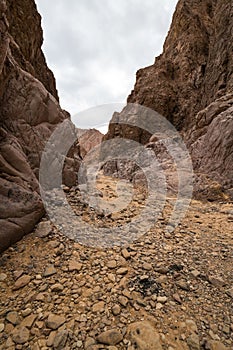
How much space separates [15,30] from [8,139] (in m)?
8.42

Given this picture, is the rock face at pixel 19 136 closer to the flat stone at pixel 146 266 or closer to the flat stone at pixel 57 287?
the flat stone at pixel 57 287

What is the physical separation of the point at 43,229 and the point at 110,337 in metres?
2.04

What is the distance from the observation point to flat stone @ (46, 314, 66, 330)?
1.93 m

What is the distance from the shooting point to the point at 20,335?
73.3 inches

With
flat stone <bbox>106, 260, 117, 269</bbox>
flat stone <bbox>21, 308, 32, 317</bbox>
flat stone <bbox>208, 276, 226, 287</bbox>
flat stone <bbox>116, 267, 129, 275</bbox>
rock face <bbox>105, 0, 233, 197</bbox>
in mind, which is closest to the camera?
flat stone <bbox>21, 308, 32, 317</bbox>

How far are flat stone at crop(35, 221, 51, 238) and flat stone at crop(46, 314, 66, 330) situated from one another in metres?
1.41

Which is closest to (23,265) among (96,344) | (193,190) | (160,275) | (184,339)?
(96,344)

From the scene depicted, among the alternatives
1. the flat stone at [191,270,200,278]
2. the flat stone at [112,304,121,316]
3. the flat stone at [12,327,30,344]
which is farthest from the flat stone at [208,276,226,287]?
the flat stone at [12,327,30,344]

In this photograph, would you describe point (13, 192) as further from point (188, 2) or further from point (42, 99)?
point (188, 2)

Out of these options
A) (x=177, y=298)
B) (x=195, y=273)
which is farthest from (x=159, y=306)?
(x=195, y=273)

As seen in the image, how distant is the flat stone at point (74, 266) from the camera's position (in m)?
2.66

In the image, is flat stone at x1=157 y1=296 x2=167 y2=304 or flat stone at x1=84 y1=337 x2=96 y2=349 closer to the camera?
flat stone at x1=84 y1=337 x2=96 y2=349

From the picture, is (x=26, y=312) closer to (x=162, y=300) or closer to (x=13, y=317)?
(x=13, y=317)

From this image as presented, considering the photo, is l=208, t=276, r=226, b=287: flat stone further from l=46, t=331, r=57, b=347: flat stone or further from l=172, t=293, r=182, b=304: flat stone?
l=46, t=331, r=57, b=347: flat stone
